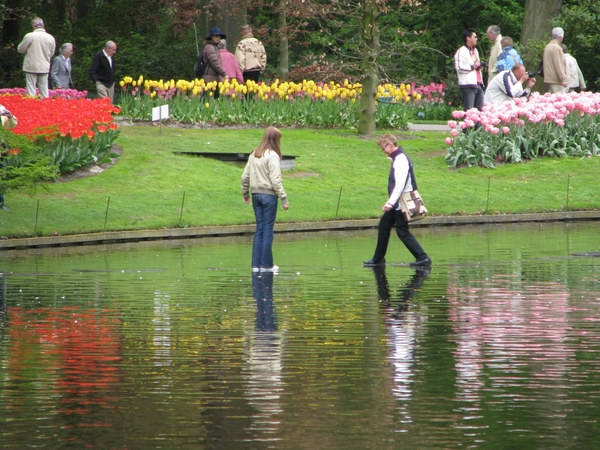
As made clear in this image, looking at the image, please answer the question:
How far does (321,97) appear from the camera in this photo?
28.5 m

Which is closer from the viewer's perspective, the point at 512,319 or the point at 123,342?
the point at 123,342

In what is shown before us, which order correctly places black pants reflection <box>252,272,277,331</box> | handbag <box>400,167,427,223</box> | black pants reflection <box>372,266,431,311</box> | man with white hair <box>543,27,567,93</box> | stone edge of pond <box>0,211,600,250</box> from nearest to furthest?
1. black pants reflection <box>252,272,277,331</box>
2. black pants reflection <box>372,266,431,311</box>
3. handbag <box>400,167,427,223</box>
4. stone edge of pond <box>0,211,600,250</box>
5. man with white hair <box>543,27,567,93</box>

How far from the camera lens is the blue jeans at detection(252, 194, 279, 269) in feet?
47.1

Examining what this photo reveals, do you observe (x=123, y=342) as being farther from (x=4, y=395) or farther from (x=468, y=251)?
(x=468, y=251)

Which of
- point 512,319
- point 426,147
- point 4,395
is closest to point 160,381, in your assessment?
point 4,395

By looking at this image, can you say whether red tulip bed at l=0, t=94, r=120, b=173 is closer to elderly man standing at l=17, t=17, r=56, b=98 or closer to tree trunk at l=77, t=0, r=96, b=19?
elderly man standing at l=17, t=17, r=56, b=98

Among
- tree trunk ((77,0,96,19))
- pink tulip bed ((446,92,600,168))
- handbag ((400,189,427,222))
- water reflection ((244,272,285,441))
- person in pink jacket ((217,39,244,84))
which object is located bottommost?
water reflection ((244,272,285,441))

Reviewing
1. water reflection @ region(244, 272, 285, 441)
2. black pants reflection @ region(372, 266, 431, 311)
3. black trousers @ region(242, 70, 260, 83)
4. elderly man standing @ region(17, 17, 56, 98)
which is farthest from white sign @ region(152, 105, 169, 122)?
water reflection @ region(244, 272, 285, 441)

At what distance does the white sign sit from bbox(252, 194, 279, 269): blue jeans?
10484 millimetres

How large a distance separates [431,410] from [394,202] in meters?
7.72

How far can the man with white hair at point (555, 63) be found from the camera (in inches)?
1028

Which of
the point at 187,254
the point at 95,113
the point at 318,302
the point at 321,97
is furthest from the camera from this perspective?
the point at 321,97

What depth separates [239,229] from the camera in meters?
19.1

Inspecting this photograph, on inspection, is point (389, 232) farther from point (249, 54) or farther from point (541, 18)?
point (541, 18)
